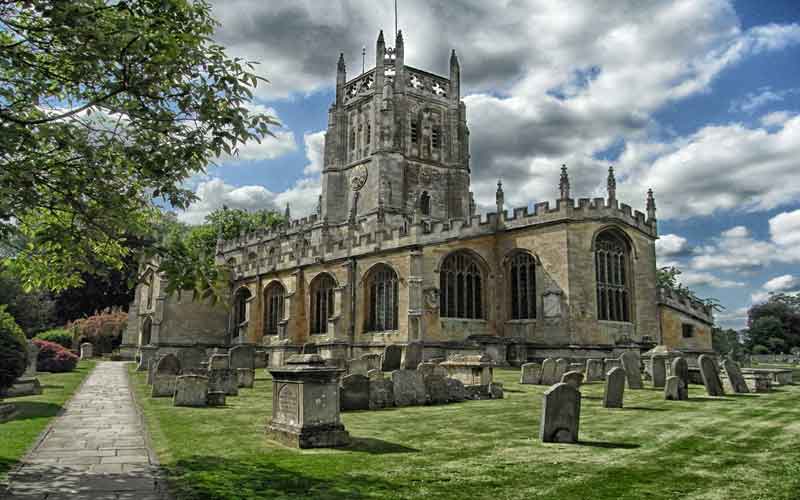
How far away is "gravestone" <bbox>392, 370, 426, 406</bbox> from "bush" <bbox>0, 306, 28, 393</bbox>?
25.8ft

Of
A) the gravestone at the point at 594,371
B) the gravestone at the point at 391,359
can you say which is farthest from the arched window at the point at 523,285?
the gravestone at the point at 391,359

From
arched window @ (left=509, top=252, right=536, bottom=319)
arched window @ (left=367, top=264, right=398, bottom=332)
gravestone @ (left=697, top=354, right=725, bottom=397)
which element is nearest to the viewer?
gravestone @ (left=697, top=354, right=725, bottom=397)

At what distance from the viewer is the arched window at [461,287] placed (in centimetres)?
2728

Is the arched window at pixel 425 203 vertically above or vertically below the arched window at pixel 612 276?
above

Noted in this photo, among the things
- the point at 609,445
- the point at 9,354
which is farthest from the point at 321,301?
the point at 609,445

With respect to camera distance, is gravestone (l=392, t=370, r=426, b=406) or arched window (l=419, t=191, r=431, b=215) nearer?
gravestone (l=392, t=370, r=426, b=406)

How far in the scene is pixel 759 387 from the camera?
15.6 metres

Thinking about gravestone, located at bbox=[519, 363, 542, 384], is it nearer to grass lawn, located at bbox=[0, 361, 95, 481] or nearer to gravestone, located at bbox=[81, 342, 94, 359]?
grass lawn, located at bbox=[0, 361, 95, 481]

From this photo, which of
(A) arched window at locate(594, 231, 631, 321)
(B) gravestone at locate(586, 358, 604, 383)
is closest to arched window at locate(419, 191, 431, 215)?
(A) arched window at locate(594, 231, 631, 321)

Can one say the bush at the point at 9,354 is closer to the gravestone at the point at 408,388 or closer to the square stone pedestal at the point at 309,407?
the square stone pedestal at the point at 309,407

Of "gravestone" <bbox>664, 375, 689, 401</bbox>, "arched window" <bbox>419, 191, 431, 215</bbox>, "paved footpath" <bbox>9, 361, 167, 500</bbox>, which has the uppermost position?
"arched window" <bbox>419, 191, 431, 215</bbox>

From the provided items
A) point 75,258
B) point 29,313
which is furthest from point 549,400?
point 29,313

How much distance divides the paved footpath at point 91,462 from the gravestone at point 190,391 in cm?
116

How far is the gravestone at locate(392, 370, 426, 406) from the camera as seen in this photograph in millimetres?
12953
